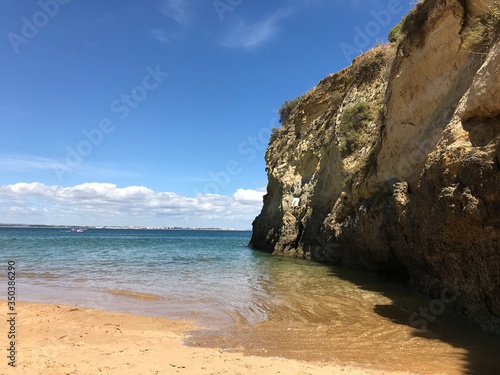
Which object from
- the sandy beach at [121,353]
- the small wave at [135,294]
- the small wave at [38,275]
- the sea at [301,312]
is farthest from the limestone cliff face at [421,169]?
the small wave at [38,275]

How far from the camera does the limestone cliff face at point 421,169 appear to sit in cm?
686

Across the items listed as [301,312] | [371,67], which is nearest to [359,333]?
[301,312]

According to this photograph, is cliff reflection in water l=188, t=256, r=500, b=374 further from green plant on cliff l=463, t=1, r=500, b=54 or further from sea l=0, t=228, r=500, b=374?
green plant on cliff l=463, t=1, r=500, b=54

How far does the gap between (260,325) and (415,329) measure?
123 inches

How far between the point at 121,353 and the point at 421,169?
890 cm

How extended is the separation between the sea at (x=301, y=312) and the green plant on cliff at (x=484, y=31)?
5.92 m

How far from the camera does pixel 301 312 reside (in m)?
8.84

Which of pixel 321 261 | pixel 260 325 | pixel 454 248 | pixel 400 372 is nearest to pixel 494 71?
pixel 454 248

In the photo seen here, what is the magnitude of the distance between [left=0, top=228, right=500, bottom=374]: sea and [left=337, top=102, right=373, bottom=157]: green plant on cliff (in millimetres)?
6662

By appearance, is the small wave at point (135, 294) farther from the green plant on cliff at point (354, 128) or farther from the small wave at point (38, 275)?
the green plant on cliff at point (354, 128)

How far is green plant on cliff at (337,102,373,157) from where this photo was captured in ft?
61.6

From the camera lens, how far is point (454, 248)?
25.0 ft

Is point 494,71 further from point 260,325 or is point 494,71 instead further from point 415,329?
point 260,325

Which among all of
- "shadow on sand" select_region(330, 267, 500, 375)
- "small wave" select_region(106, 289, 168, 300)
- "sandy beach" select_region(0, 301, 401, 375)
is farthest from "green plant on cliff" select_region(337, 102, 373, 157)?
"sandy beach" select_region(0, 301, 401, 375)
